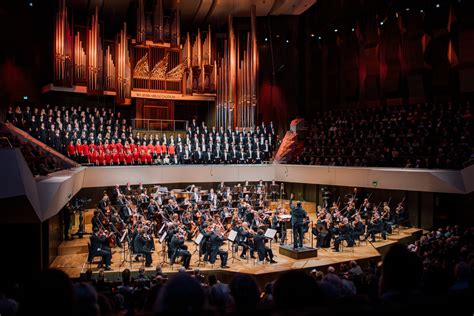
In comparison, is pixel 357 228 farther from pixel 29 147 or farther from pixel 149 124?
pixel 149 124

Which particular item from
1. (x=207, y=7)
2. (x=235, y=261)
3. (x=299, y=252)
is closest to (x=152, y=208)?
(x=235, y=261)

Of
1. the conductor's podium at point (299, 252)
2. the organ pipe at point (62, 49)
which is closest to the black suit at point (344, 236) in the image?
the conductor's podium at point (299, 252)

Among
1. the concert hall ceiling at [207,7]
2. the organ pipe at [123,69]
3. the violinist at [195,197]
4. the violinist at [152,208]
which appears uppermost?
the concert hall ceiling at [207,7]

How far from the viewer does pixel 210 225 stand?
31.5 feet

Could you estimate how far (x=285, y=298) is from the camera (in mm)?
2021

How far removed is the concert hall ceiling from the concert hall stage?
10.7 m

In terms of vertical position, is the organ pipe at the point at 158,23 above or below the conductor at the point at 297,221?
above

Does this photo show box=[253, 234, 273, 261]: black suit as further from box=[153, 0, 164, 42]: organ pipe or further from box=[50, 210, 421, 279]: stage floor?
box=[153, 0, 164, 42]: organ pipe

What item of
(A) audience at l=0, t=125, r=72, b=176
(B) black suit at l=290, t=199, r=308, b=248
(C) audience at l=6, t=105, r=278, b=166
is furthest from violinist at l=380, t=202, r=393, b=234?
(A) audience at l=0, t=125, r=72, b=176

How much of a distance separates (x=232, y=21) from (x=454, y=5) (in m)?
8.96

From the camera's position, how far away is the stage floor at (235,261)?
8992 millimetres

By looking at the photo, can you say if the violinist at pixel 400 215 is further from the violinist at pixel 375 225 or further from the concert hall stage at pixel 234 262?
the concert hall stage at pixel 234 262

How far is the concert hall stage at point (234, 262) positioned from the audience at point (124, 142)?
336 cm

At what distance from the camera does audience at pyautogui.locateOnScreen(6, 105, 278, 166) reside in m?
13.4
